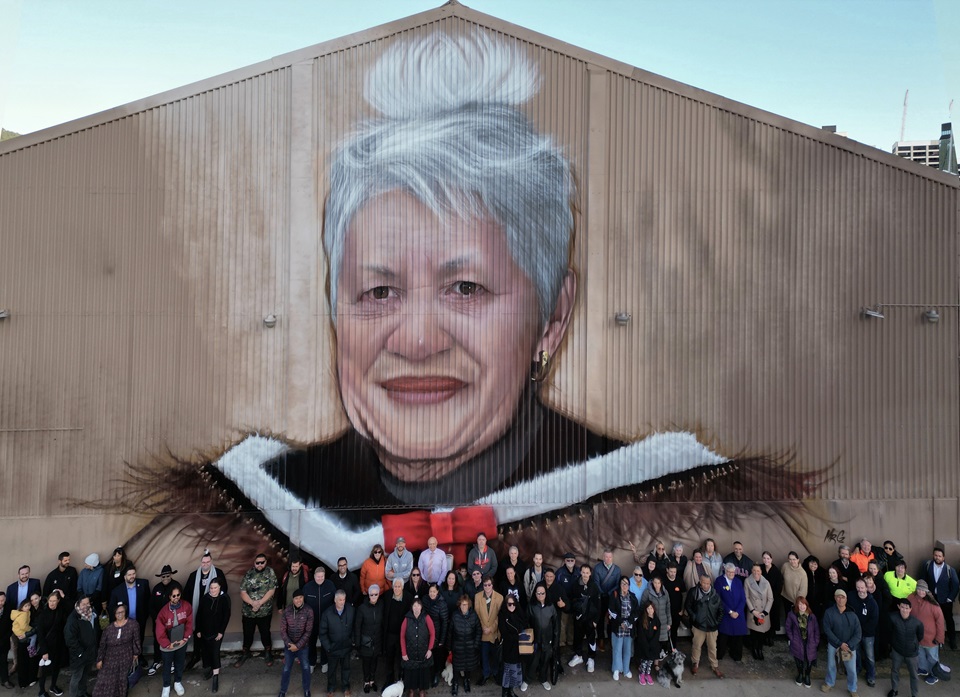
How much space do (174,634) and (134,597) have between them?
111 centimetres

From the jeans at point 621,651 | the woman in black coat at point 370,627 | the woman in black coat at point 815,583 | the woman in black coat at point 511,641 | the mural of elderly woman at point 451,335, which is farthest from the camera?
the mural of elderly woman at point 451,335

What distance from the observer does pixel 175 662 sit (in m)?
8.46

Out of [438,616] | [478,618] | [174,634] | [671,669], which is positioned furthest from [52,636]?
[671,669]

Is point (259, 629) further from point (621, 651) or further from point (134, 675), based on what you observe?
point (621, 651)

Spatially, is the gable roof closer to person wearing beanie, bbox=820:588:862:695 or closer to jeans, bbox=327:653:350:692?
→ person wearing beanie, bbox=820:588:862:695

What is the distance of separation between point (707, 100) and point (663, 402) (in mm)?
5214

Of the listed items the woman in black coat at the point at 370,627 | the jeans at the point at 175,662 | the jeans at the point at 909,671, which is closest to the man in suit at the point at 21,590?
the jeans at the point at 175,662

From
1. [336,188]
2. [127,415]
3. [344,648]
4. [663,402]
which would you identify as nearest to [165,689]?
[344,648]

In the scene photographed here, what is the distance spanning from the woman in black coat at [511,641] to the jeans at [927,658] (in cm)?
585

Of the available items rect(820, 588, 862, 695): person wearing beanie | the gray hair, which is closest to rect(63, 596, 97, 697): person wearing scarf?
the gray hair

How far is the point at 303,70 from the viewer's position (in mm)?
10070

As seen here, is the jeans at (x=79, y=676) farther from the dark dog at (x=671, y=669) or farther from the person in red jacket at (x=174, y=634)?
the dark dog at (x=671, y=669)

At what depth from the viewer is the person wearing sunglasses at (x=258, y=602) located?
355 inches

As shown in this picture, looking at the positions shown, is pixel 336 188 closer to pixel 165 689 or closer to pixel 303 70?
pixel 303 70
